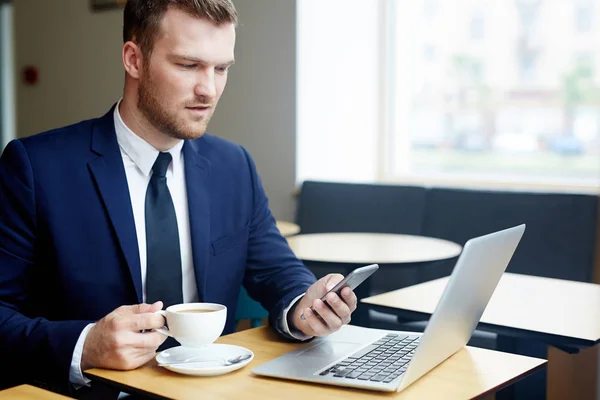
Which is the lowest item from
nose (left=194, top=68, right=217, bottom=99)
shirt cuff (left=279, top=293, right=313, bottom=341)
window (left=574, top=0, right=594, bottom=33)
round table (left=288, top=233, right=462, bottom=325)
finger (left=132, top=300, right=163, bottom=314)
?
round table (left=288, top=233, right=462, bottom=325)

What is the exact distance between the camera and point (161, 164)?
166cm

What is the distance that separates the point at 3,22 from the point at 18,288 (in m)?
5.53

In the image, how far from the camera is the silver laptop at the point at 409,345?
1.11m

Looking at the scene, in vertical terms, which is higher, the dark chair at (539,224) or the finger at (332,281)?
the finger at (332,281)

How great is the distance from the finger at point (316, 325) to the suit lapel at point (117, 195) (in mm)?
396

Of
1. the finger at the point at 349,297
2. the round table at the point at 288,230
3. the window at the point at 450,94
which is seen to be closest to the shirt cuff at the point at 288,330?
the finger at the point at 349,297

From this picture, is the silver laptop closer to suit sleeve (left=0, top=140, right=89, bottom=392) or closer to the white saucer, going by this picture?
the white saucer

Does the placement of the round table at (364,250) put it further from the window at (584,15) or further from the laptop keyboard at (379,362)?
the window at (584,15)

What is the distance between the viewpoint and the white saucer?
1.19 meters

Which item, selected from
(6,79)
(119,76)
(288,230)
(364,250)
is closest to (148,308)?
(364,250)

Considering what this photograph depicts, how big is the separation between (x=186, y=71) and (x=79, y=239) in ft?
1.32

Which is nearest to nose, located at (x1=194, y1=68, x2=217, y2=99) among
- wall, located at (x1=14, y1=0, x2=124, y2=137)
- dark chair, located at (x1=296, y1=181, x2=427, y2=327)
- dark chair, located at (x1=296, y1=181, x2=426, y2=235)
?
dark chair, located at (x1=296, y1=181, x2=427, y2=327)

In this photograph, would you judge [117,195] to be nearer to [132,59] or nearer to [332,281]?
[132,59]

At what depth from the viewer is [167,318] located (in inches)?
47.3
